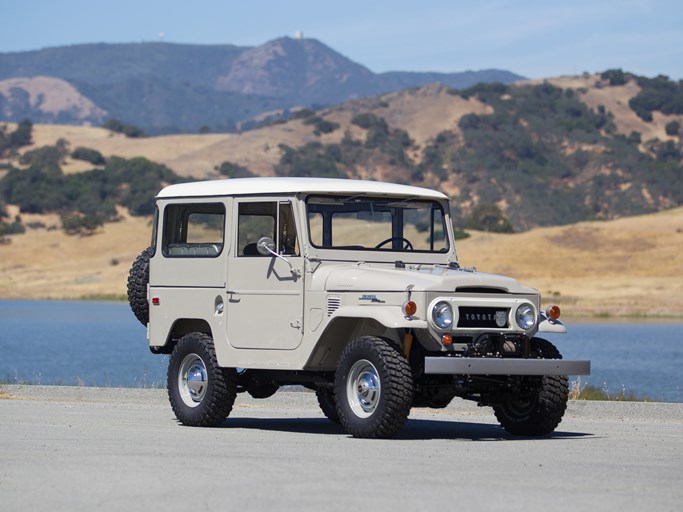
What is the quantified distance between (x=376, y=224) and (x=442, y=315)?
2.05 m

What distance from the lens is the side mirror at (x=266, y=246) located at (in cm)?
1482

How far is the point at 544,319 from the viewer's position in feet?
48.2

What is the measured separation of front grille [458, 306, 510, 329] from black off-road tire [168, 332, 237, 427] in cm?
274

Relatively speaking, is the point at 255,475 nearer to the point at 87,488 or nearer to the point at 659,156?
the point at 87,488

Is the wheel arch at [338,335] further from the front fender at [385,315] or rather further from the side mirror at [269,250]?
the side mirror at [269,250]

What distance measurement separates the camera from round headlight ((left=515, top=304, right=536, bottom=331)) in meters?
14.3

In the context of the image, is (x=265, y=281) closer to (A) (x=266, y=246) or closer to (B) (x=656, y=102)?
(A) (x=266, y=246)

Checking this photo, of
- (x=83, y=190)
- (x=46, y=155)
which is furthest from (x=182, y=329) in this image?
(x=46, y=155)

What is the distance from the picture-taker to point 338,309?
14219mm

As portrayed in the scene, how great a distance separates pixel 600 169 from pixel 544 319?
404 ft

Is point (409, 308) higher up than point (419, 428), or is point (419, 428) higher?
point (409, 308)

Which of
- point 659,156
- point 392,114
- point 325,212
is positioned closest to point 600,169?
point 659,156

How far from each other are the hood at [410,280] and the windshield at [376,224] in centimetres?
51

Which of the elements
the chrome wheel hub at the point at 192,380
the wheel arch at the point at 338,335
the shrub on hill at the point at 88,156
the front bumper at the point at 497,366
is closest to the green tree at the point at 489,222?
the shrub on hill at the point at 88,156
